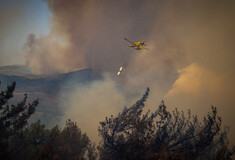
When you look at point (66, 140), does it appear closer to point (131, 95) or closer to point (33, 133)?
point (33, 133)

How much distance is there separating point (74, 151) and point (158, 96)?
268ft

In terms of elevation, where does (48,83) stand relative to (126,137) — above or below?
above

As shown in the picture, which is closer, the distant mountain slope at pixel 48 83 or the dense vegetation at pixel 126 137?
the dense vegetation at pixel 126 137

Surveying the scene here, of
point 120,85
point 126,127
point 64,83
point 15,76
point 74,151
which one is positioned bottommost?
point 74,151

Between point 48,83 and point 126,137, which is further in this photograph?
point 48,83

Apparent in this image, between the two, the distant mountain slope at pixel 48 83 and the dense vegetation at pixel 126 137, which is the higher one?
the distant mountain slope at pixel 48 83

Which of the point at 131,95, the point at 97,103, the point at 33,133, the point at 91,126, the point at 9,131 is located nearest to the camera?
the point at 9,131

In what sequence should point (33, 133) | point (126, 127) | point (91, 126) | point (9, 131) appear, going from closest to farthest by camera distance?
point (9, 131) → point (126, 127) → point (33, 133) → point (91, 126)

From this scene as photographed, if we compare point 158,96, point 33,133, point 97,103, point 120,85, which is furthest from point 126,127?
point 158,96

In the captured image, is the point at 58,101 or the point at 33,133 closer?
the point at 33,133

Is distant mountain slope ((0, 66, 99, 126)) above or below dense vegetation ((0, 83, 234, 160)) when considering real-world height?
above

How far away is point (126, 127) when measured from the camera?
36.7ft

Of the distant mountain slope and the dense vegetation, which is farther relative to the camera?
the distant mountain slope

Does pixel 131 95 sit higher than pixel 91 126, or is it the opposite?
pixel 131 95
